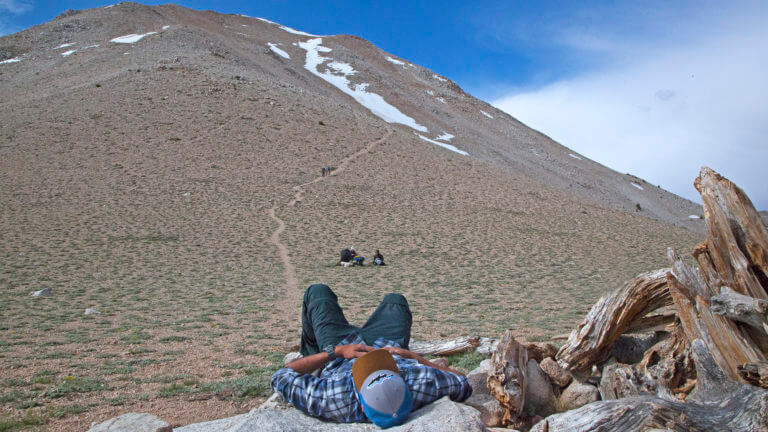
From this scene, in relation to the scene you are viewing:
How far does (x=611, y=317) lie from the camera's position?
4602mm

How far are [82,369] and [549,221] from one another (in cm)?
2526

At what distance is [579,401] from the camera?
428 centimetres

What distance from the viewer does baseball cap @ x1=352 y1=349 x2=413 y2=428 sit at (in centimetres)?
354

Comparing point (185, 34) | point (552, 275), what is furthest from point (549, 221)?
point (185, 34)

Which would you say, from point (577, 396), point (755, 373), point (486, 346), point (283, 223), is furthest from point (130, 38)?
point (755, 373)

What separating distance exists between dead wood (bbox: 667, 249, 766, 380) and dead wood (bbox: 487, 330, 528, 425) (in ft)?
4.45

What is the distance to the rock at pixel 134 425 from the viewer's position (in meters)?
3.78

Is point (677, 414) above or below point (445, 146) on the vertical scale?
below

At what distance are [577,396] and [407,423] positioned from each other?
5.55ft

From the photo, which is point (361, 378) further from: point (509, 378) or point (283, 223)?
point (283, 223)

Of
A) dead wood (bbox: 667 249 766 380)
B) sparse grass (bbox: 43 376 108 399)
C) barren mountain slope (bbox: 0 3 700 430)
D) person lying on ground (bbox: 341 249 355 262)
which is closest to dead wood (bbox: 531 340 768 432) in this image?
dead wood (bbox: 667 249 766 380)

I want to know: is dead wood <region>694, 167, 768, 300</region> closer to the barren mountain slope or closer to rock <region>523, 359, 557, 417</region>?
rock <region>523, 359, 557, 417</region>

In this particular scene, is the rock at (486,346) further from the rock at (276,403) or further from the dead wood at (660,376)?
the rock at (276,403)

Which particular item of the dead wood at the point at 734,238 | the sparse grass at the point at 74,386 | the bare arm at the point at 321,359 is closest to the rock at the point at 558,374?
the dead wood at the point at 734,238
